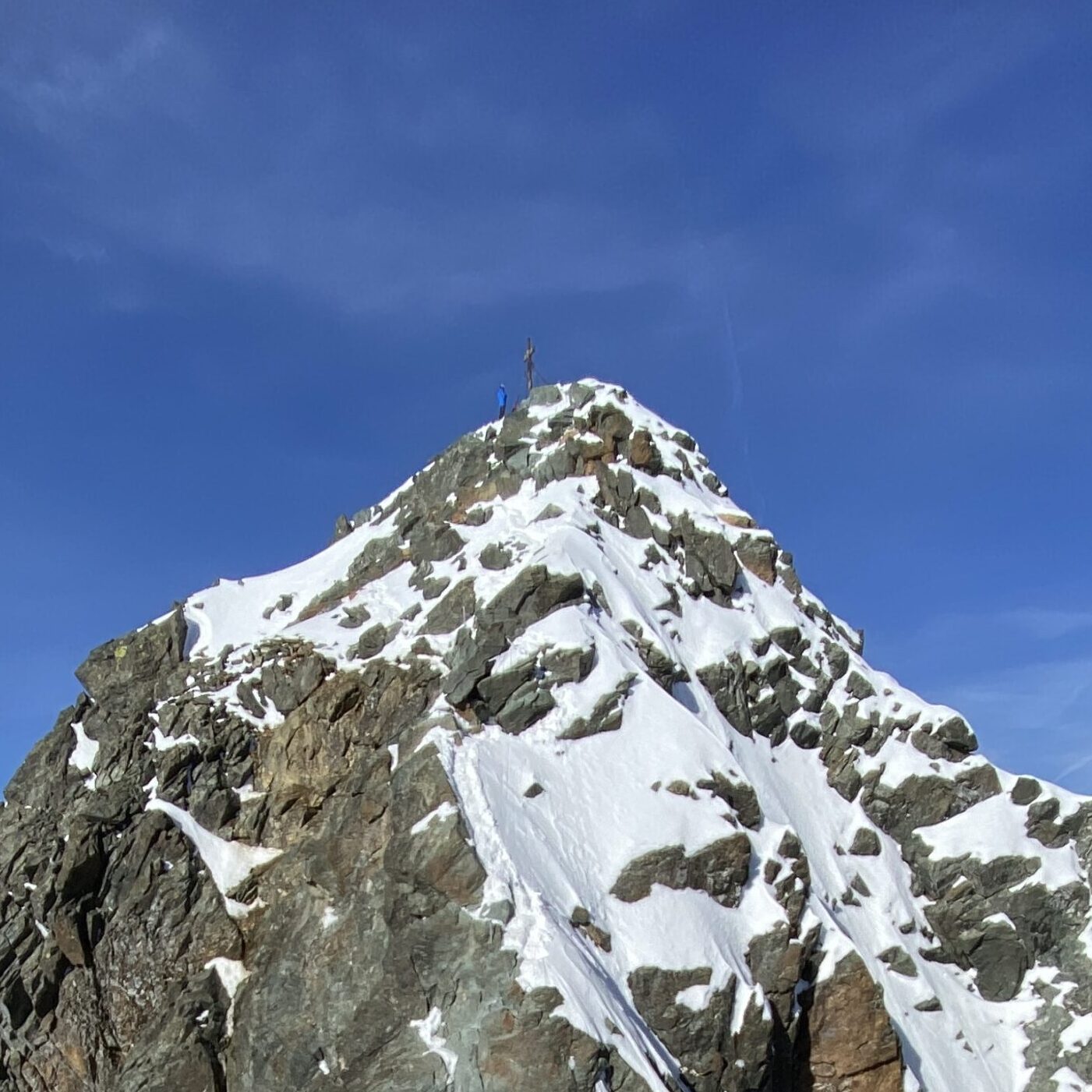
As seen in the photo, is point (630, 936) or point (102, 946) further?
point (102, 946)

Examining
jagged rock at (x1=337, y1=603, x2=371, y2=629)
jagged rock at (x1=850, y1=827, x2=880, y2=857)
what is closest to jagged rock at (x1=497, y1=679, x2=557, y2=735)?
jagged rock at (x1=337, y1=603, x2=371, y2=629)

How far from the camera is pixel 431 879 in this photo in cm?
3250

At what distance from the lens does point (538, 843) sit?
34.8m

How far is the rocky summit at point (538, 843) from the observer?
3253cm

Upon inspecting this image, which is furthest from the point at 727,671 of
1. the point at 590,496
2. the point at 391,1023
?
the point at 391,1023

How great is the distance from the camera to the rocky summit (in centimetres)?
3253

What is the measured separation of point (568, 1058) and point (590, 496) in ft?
104

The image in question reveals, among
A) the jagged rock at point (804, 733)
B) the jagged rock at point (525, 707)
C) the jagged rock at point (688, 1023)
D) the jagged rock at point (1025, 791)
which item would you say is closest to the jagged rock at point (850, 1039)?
the jagged rock at point (688, 1023)

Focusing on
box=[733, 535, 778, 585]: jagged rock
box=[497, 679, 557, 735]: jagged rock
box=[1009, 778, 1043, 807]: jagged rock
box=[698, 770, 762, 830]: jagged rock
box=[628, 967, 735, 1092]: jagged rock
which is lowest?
box=[628, 967, 735, 1092]: jagged rock

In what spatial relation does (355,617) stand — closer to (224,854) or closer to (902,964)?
(224,854)

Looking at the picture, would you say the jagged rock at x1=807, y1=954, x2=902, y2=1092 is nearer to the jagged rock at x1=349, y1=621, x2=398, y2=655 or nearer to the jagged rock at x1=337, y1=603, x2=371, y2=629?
the jagged rock at x1=349, y1=621, x2=398, y2=655

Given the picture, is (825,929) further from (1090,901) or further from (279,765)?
(279,765)

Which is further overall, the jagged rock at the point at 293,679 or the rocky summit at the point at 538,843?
the jagged rock at the point at 293,679

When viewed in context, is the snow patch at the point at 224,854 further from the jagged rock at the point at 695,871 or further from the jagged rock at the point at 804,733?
the jagged rock at the point at 804,733
